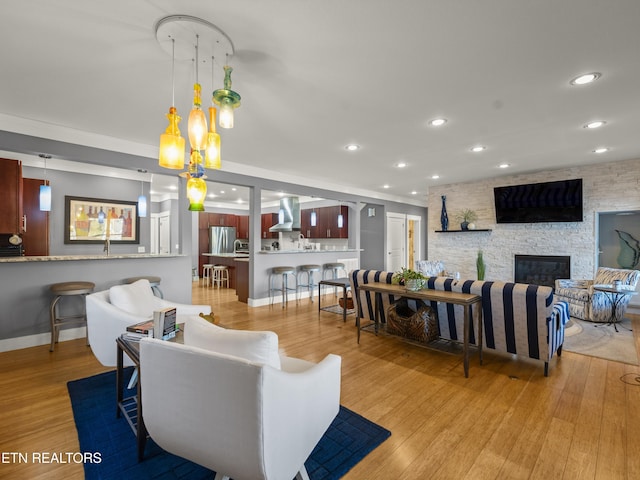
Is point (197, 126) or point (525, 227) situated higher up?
point (197, 126)

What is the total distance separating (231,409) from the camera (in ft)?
3.92

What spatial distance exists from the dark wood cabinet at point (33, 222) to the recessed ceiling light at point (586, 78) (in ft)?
23.6

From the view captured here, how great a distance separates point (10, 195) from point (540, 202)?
27.3ft

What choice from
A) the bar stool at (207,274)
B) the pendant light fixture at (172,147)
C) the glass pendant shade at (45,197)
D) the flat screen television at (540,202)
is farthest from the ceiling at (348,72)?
the bar stool at (207,274)

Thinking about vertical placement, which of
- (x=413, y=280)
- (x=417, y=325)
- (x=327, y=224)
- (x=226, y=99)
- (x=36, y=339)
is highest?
(x=226, y=99)

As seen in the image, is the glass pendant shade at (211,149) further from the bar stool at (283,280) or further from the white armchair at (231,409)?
the bar stool at (283,280)

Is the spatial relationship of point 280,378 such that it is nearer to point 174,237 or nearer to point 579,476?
point 579,476

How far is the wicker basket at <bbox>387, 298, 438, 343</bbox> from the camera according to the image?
3.32 m

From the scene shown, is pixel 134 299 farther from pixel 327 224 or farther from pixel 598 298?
pixel 327 224

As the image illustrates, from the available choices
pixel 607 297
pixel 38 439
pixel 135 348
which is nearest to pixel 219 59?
pixel 135 348

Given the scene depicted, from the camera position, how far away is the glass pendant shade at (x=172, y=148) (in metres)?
1.96

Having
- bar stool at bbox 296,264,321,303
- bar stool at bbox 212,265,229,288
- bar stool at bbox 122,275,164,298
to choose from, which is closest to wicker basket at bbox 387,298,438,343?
bar stool at bbox 296,264,321,303

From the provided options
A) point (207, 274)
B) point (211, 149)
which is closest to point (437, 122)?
point (211, 149)

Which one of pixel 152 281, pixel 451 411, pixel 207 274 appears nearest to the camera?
pixel 451 411
